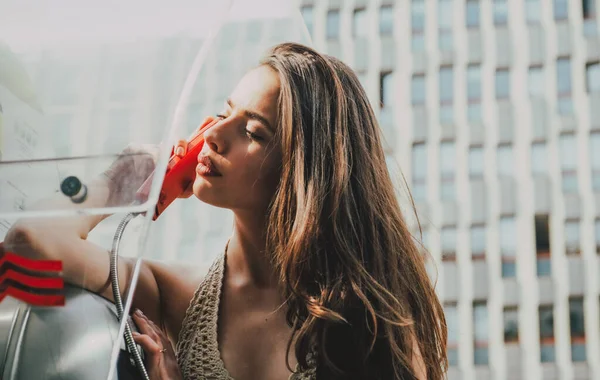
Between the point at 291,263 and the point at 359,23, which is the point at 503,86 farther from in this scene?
the point at 291,263

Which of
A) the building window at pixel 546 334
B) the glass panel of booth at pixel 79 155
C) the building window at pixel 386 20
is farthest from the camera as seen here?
the building window at pixel 386 20

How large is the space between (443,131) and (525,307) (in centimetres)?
366

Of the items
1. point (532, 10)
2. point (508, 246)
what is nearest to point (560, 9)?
point (532, 10)

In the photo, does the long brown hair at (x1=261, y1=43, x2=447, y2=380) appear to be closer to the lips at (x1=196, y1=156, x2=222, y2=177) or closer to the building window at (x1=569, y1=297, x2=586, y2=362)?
the lips at (x1=196, y1=156, x2=222, y2=177)

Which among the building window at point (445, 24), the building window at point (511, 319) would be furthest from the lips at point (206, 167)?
the building window at point (445, 24)

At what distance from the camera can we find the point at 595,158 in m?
18.1

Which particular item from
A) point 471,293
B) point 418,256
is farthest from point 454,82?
point 418,256

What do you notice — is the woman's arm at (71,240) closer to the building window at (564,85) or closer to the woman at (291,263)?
the woman at (291,263)

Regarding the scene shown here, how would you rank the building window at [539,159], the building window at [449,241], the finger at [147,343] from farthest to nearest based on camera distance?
the building window at [539,159] → the building window at [449,241] → the finger at [147,343]

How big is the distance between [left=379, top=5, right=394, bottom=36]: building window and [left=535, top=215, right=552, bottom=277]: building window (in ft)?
15.7

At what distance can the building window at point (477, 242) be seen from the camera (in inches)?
710

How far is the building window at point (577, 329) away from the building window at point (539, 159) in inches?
96.3

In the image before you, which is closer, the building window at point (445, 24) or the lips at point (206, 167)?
the lips at point (206, 167)

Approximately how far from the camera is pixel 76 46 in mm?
570
